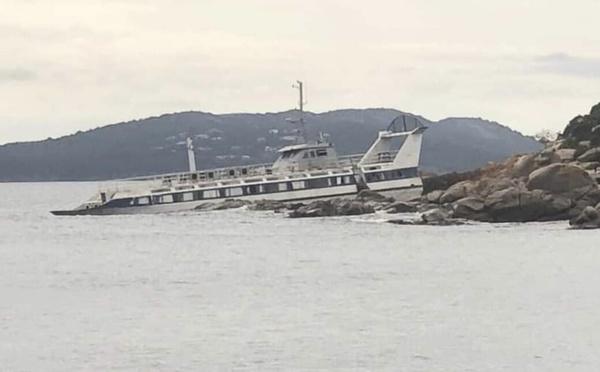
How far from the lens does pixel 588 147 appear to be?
88.0m

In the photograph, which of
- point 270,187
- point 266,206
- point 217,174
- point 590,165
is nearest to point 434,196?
point 590,165

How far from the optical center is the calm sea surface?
31.9m

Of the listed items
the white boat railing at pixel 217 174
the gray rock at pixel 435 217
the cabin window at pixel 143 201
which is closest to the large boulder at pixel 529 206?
the gray rock at pixel 435 217

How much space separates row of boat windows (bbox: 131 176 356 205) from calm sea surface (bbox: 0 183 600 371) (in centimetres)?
1622

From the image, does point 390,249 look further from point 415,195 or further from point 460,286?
point 415,195

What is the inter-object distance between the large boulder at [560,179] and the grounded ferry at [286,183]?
2115cm

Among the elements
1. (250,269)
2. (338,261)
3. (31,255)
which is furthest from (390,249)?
(31,255)

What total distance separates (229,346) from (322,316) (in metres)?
6.03

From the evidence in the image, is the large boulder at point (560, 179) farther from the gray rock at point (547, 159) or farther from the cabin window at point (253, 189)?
the cabin window at point (253, 189)

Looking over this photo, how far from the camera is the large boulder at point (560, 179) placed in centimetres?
7062

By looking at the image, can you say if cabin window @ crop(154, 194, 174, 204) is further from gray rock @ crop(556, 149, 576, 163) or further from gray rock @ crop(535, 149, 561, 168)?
gray rock @ crop(556, 149, 576, 163)

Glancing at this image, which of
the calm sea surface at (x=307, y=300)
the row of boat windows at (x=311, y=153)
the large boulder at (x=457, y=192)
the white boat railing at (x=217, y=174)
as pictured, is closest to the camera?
the calm sea surface at (x=307, y=300)

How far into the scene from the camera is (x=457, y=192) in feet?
269

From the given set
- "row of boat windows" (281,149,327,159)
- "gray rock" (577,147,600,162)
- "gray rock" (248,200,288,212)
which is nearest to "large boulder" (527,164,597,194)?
"gray rock" (577,147,600,162)
